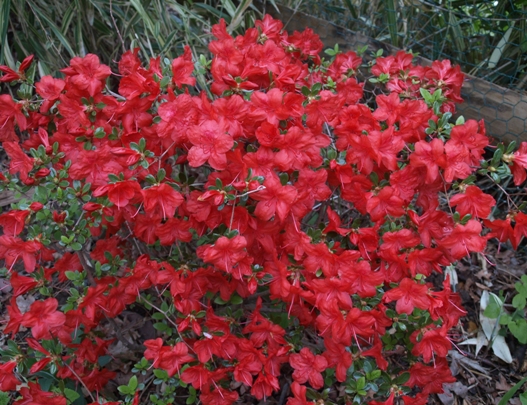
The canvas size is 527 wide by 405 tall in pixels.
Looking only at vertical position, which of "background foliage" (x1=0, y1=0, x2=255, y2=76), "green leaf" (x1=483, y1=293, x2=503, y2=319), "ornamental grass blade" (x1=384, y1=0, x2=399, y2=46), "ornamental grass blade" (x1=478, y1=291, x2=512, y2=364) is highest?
"ornamental grass blade" (x1=384, y1=0, x2=399, y2=46)

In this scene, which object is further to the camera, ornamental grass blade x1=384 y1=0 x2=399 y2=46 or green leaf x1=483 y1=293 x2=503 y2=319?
ornamental grass blade x1=384 y1=0 x2=399 y2=46

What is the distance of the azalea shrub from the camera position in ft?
4.21

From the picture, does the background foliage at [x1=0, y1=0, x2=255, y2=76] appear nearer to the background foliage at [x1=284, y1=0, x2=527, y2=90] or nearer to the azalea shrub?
the background foliage at [x1=284, y1=0, x2=527, y2=90]

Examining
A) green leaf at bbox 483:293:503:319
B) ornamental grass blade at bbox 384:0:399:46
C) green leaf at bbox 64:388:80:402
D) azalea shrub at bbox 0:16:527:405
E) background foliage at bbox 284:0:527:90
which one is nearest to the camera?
azalea shrub at bbox 0:16:527:405

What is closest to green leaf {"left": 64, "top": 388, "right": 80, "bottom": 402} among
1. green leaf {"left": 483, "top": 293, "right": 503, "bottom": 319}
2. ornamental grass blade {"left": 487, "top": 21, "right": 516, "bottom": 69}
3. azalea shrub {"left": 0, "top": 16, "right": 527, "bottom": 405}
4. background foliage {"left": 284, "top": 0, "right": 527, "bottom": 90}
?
azalea shrub {"left": 0, "top": 16, "right": 527, "bottom": 405}

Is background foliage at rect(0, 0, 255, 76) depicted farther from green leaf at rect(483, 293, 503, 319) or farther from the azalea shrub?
green leaf at rect(483, 293, 503, 319)

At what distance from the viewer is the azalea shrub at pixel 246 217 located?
1283mm

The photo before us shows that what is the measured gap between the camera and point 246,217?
1.32 m

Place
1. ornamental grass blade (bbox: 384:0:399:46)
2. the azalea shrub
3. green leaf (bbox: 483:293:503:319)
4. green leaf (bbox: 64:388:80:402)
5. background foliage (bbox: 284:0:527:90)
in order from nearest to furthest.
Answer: the azalea shrub
green leaf (bbox: 64:388:80:402)
green leaf (bbox: 483:293:503:319)
background foliage (bbox: 284:0:527:90)
ornamental grass blade (bbox: 384:0:399:46)

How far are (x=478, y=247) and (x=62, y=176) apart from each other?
104 cm

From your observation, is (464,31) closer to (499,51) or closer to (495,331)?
(499,51)

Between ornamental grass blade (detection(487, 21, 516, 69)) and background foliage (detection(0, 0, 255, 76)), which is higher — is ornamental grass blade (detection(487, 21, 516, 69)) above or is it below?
above

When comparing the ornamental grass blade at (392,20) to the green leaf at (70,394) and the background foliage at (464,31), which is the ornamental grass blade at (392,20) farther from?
the green leaf at (70,394)

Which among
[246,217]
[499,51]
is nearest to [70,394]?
[246,217]
